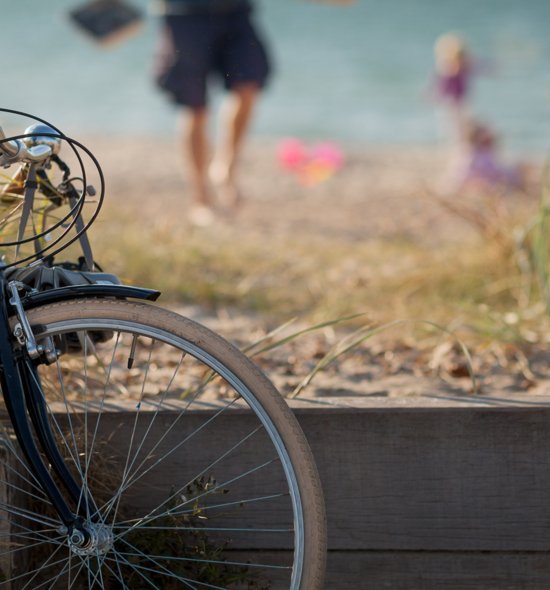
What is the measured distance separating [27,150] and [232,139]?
5098 mm

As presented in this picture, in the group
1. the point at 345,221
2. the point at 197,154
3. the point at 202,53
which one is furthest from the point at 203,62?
the point at 345,221

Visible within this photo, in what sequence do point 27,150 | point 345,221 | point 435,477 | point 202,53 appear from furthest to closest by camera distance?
point 345,221 → point 202,53 → point 435,477 → point 27,150

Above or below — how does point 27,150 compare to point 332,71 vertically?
below

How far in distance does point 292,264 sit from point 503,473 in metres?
2.74

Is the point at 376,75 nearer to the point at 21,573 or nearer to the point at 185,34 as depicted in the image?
the point at 185,34

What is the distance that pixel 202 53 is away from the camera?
21.5 feet

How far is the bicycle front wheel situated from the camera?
6.66 ft

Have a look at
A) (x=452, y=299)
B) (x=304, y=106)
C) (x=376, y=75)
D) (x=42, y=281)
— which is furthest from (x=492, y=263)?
(x=376, y=75)

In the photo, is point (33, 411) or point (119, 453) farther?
point (119, 453)

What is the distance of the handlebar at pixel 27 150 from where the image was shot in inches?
82.7

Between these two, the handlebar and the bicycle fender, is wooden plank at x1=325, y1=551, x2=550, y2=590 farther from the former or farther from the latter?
the handlebar

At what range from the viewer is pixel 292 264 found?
5062 mm

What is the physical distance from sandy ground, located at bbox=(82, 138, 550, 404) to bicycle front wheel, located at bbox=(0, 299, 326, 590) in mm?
285

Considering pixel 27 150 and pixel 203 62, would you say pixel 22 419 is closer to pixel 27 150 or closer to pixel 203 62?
pixel 27 150
